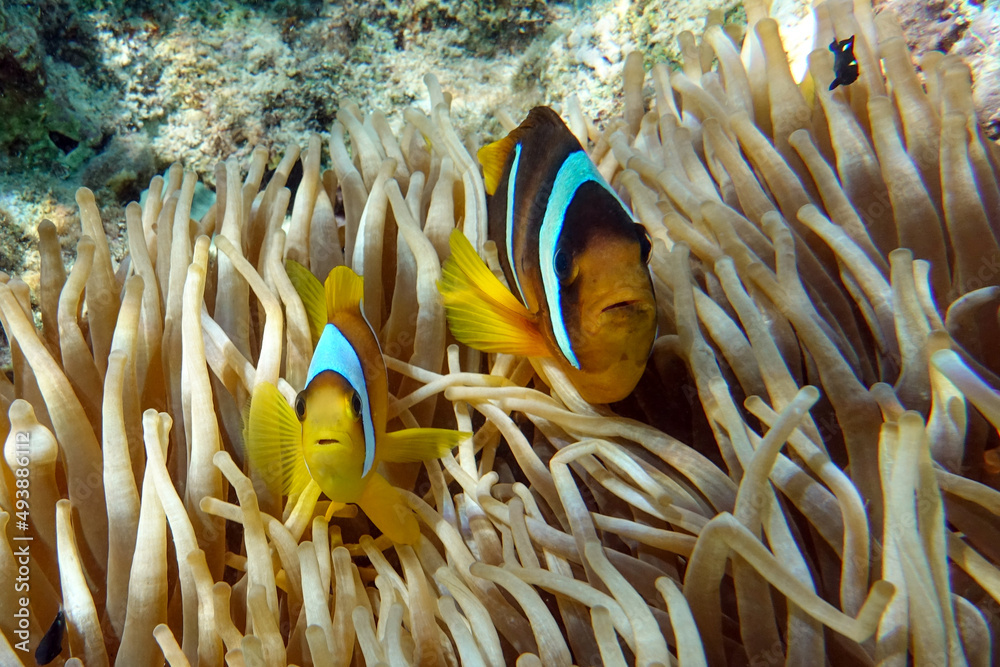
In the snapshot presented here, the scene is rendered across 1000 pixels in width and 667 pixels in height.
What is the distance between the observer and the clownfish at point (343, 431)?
27.9 inches

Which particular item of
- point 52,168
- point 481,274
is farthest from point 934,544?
point 52,168

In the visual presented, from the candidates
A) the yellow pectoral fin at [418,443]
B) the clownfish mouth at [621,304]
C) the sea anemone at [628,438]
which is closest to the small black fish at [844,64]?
the sea anemone at [628,438]

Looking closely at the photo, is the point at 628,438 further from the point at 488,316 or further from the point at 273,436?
the point at 273,436

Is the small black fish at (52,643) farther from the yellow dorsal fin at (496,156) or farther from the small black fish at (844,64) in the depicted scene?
the small black fish at (844,64)

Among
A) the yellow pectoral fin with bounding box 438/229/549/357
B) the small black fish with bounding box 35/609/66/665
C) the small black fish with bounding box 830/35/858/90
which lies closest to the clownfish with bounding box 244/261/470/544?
the yellow pectoral fin with bounding box 438/229/549/357

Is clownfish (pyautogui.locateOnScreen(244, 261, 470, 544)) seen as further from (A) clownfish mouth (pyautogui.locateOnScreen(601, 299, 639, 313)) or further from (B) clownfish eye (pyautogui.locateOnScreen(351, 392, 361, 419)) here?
(A) clownfish mouth (pyautogui.locateOnScreen(601, 299, 639, 313))

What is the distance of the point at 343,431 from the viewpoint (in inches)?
27.6

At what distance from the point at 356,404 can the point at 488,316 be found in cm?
22

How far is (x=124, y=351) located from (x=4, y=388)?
0.32m

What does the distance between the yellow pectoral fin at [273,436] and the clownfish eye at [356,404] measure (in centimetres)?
11

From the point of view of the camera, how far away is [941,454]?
614 millimetres

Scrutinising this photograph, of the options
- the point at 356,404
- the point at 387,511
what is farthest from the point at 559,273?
the point at 387,511

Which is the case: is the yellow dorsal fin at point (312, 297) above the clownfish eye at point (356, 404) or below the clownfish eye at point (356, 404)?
above

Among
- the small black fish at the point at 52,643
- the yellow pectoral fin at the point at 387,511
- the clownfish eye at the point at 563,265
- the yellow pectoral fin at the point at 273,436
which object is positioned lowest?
the small black fish at the point at 52,643
